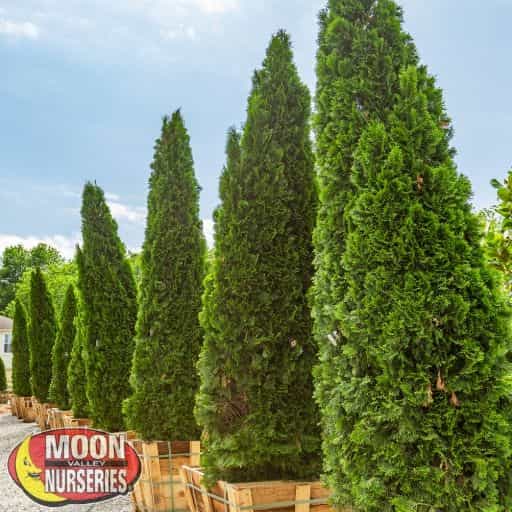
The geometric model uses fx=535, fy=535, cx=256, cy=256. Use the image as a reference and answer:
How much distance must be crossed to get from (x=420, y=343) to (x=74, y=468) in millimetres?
5356

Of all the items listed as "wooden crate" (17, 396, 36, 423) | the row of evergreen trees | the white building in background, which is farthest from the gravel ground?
the white building in background

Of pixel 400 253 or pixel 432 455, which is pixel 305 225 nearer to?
pixel 400 253

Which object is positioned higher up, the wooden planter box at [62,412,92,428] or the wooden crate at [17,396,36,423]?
the wooden planter box at [62,412,92,428]

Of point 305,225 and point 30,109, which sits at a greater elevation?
point 30,109

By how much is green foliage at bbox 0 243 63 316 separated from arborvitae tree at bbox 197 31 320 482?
51.5 meters

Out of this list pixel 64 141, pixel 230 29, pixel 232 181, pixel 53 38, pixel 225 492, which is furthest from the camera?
pixel 64 141

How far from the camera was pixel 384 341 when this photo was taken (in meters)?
3.09

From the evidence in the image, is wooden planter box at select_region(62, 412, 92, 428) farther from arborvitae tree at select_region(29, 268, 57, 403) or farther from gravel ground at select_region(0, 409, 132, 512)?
arborvitae tree at select_region(29, 268, 57, 403)

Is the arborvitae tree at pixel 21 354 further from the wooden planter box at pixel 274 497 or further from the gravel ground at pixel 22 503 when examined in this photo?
the wooden planter box at pixel 274 497

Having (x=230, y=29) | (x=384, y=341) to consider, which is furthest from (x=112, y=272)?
(x=384, y=341)

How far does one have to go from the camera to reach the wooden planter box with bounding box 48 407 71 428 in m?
12.5

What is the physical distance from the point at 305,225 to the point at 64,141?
10579 mm

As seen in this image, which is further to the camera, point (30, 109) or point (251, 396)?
point (30, 109)

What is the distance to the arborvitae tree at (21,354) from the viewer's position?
2022 centimetres
